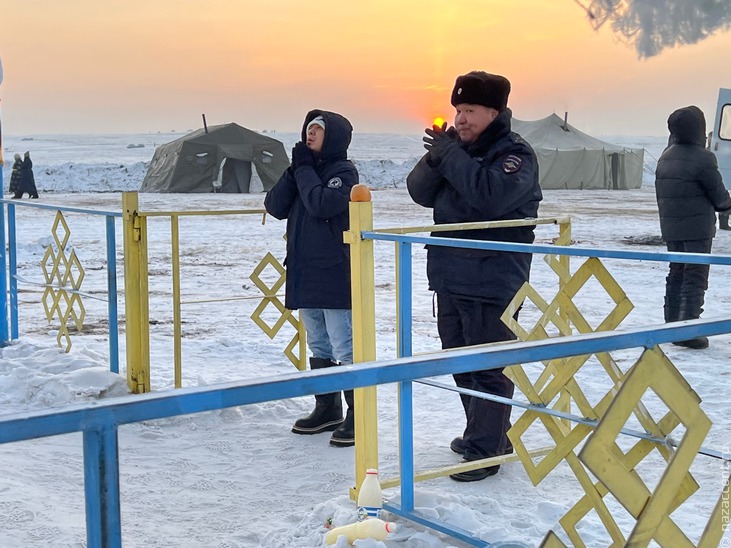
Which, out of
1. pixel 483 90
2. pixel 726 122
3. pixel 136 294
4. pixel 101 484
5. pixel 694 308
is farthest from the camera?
pixel 726 122

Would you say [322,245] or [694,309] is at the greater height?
[322,245]

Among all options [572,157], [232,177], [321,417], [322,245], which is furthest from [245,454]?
[572,157]

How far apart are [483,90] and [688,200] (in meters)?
3.26

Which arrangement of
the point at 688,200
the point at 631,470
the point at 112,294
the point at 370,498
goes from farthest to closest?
the point at 688,200, the point at 112,294, the point at 370,498, the point at 631,470

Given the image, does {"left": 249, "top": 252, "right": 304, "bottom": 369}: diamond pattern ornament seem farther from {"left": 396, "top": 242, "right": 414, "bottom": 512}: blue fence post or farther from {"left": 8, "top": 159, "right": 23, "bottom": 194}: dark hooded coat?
{"left": 8, "top": 159, "right": 23, "bottom": 194}: dark hooded coat

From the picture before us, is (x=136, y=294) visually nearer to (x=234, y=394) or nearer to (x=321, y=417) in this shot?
(x=321, y=417)

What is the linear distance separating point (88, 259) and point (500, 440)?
31.3 feet

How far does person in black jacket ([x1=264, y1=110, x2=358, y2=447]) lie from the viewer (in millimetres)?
4266

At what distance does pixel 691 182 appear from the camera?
639 cm

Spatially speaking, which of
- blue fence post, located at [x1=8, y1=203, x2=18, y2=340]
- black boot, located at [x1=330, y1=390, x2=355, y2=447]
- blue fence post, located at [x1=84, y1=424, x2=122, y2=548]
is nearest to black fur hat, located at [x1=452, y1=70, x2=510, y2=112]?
black boot, located at [x1=330, y1=390, x2=355, y2=447]

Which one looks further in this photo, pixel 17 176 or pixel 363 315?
pixel 17 176

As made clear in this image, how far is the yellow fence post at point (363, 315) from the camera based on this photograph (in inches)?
124

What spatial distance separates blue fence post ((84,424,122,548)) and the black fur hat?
288 cm

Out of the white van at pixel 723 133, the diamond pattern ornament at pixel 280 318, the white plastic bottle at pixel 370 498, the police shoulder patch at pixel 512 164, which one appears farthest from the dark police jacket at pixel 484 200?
the white van at pixel 723 133
